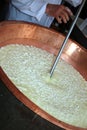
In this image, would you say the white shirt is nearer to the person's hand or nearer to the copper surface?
the person's hand

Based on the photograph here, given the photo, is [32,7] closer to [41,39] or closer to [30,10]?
[30,10]

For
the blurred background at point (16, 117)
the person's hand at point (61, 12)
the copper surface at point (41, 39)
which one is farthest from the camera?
the person's hand at point (61, 12)

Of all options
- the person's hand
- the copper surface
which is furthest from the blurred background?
the person's hand

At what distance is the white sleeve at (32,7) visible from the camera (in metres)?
1.96

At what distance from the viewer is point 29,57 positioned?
1823 millimetres

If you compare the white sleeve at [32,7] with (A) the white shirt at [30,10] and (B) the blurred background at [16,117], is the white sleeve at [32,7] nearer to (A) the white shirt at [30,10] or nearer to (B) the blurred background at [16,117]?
(A) the white shirt at [30,10]

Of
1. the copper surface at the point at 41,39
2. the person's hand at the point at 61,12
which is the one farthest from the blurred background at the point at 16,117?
the person's hand at the point at 61,12

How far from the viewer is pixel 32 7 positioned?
1980mm

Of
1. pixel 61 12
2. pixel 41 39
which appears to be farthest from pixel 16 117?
pixel 61 12

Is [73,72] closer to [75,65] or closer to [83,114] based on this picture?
[75,65]

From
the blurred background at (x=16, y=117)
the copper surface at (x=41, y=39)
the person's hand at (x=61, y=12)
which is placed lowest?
the copper surface at (x=41, y=39)

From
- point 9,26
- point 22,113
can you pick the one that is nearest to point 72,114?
point 22,113

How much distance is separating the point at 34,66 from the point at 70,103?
331 mm

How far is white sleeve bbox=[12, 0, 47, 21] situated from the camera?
1.96 meters
